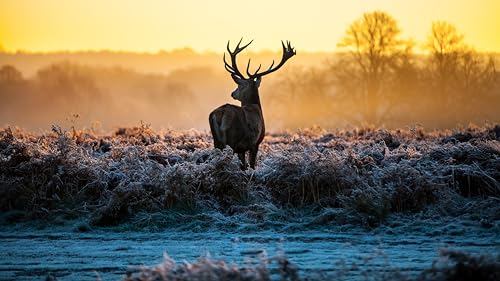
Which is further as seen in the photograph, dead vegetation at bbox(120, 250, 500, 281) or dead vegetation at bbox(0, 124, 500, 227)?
dead vegetation at bbox(0, 124, 500, 227)

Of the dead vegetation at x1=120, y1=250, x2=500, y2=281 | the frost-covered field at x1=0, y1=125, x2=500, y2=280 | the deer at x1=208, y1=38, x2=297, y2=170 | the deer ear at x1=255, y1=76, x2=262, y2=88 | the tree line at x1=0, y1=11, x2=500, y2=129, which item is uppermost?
the tree line at x1=0, y1=11, x2=500, y2=129

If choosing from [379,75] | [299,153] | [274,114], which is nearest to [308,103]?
[274,114]

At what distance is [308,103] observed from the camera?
54.5 m

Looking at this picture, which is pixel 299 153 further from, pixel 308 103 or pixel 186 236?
pixel 308 103

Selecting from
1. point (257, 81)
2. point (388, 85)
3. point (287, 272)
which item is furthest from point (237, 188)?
point (388, 85)

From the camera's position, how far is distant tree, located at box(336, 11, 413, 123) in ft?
157

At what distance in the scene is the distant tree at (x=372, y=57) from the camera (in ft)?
157

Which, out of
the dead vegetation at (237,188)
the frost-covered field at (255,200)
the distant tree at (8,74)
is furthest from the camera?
the distant tree at (8,74)

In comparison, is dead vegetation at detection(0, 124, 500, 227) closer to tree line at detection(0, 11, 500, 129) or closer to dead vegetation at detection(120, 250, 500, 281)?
dead vegetation at detection(120, 250, 500, 281)

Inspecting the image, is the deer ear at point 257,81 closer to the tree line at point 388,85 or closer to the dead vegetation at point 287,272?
the dead vegetation at point 287,272

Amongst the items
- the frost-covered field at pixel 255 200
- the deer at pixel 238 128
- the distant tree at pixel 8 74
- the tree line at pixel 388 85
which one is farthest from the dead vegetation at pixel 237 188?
the distant tree at pixel 8 74

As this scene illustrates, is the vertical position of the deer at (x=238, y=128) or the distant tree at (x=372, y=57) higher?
the distant tree at (x=372, y=57)

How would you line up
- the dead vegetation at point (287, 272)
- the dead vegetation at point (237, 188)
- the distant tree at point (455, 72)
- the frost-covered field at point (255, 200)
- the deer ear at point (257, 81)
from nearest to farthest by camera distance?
the dead vegetation at point (287, 272) → the frost-covered field at point (255, 200) → the dead vegetation at point (237, 188) → the deer ear at point (257, 81) → the distant tree at point (455, 72)

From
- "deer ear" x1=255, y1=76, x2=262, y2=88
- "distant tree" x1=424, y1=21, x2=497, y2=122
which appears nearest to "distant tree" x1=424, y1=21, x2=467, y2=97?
"distant tree" x1=424, y1=21, x2=497, y2=122
